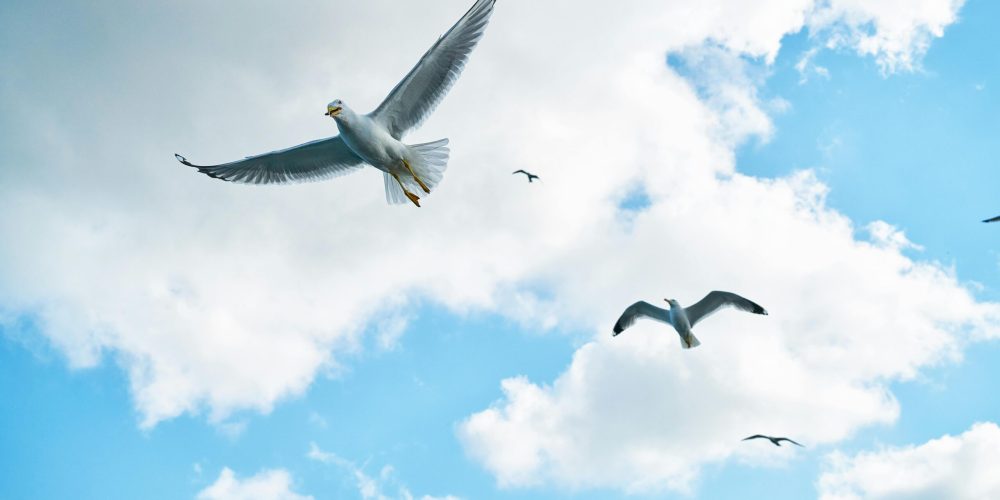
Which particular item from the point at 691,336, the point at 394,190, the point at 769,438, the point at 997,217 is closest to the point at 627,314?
the point at 691,336

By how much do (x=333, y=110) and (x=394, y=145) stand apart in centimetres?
94

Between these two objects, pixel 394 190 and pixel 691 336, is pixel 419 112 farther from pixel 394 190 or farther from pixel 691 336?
pixel 691 336

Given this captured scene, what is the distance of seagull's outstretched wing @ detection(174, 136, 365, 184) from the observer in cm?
1310

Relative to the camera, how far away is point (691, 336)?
677 inches

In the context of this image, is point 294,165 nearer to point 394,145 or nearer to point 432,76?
point 394,145

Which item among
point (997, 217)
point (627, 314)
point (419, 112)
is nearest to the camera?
point (997, 217)

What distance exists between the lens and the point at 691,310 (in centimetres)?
1738

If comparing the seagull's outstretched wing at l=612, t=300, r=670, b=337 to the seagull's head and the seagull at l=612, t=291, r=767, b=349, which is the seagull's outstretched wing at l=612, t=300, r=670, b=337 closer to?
the seagull at l=612, t=291, r=767, b=349

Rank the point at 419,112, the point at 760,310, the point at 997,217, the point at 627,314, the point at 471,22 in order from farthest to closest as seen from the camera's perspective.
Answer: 1. the point at 627,314
2. the point at 760,310
3. the point at 419,112
4. the point at 471,22
5. the point at 997,217

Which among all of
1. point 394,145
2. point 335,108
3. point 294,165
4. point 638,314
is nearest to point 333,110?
point 335,108

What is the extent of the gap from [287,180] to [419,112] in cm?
254

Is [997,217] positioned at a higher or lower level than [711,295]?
lower

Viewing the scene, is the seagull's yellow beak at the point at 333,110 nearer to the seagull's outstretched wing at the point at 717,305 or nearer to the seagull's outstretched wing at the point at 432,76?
the seagull's outstretched wing at the point at 432,76

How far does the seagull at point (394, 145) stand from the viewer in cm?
1188
